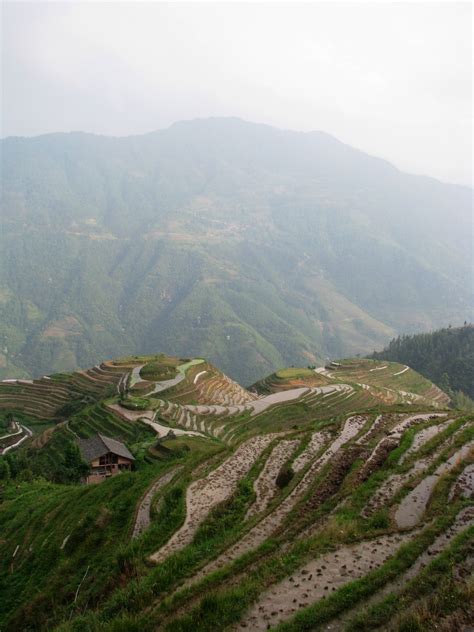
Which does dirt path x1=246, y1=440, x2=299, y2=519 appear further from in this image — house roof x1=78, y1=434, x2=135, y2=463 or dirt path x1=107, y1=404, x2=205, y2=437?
dirt path x1=107, y1=404, x2=205, y2=437

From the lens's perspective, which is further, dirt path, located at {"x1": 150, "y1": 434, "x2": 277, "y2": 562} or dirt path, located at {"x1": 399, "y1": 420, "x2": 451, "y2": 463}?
dirt path, located at {"x1": 399, "y1": 420, "x2": 451, "y2": 463}

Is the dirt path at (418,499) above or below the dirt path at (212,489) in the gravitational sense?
above

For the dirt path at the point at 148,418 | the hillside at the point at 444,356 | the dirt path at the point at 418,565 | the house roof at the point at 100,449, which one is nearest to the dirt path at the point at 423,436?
the dirt path at the point at 418,565

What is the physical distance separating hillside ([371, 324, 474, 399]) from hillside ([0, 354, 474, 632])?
362ft

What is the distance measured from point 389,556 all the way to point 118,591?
269 inches

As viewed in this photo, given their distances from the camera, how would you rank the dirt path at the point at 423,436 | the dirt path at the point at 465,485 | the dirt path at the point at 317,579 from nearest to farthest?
the dirt path at the point at 317,579, the dirt path at the point at 465,485, the dirt path at the point at 423,436

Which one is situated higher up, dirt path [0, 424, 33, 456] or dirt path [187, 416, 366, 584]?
dirt path [187, 416, 366, 584]

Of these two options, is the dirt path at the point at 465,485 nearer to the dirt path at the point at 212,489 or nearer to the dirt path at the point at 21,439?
the dirt path at the point at 212,489

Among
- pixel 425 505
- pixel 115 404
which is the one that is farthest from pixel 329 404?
pixel 425 505

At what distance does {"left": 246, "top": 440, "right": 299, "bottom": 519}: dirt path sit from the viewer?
1534cm

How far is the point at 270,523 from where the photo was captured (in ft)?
44.0

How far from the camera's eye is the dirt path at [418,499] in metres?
12.4

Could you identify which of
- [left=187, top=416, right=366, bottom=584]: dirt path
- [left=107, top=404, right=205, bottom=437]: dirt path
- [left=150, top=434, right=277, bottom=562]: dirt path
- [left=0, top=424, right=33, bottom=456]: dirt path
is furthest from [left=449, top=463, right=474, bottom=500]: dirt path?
[left=0, top=424, right=33, bottom=456]: dirt path

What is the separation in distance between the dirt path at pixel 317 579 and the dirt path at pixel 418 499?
4.11ft
